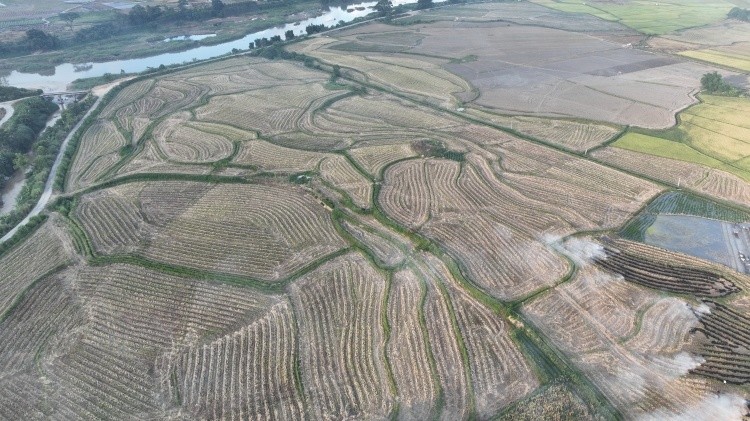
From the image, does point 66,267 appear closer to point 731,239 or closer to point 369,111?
point 369,111

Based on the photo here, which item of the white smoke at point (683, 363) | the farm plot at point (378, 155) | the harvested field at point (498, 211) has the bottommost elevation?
the white smoke at point (683, 363)

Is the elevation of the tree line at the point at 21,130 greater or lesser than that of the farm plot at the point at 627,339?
greater

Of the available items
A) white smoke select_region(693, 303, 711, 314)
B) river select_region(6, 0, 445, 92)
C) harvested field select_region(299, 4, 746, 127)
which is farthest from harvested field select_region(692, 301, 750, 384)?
river select_region(6, 0, 445, 92)

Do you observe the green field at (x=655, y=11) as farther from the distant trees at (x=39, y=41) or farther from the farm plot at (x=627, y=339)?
the distant trees at (x=39, y=41)

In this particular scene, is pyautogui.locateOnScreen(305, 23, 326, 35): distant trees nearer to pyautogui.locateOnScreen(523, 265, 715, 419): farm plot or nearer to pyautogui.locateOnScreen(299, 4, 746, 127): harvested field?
pyautogui.locateOnScreen(299, 4, 746, 127): harvested field

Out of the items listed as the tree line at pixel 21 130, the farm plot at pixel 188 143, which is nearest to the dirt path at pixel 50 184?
the tree line at pixel 21 130

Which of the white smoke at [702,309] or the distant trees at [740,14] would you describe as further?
the distant trees at [740,14]
